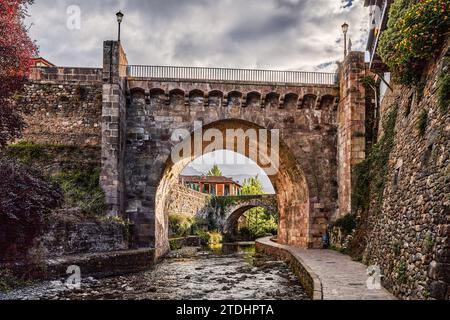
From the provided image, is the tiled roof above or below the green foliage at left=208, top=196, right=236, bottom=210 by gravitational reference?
above

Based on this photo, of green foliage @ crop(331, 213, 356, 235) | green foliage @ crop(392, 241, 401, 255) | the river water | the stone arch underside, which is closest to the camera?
green foliage @ crop(392, 241, 401, 255)

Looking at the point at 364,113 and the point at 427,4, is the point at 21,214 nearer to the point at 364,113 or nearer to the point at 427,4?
the point at 427,4

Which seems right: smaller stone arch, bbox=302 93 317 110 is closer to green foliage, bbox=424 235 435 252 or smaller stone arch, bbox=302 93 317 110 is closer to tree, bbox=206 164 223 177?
green foliage, bbox=424 235 435 252

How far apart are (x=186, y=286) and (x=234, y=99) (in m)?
8.41

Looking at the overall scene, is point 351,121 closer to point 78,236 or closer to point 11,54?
point 78,236

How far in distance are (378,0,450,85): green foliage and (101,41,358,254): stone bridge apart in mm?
7465

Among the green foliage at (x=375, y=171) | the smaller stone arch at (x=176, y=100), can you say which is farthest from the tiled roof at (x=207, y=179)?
the green foliage at (x=375, y=171)

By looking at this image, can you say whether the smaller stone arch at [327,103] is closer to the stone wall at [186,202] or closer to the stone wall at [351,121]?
the stone wall at [351,121]

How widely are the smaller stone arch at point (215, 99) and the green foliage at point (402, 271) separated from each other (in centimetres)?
1104

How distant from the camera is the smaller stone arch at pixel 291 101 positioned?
56.6 feet

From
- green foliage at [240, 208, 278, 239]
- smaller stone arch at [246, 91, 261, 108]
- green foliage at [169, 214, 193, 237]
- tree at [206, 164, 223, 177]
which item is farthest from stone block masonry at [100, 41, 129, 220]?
tree at [206, 164, 223, 177]

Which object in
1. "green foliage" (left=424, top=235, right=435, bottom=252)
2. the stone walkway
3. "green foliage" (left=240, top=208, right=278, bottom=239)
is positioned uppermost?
"green foliage" (left=424, top=235, right=435, bottom=252)

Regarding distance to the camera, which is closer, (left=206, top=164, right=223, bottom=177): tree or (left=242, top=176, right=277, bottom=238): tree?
(left=242, top=176, right=277, bottom=238): tree

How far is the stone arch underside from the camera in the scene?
16359 mm
